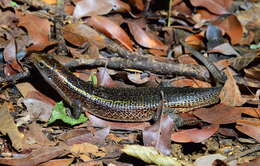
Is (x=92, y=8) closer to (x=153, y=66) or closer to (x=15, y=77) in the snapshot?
(x=153, y=66)

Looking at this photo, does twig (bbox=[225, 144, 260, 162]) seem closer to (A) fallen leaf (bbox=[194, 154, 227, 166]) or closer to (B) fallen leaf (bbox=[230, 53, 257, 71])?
(A) fallen leaf (bbox=[194, 154, 227, 166])

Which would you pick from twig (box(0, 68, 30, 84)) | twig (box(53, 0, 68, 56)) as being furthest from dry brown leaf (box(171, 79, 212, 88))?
twig (box(0, 68, 30, 84))

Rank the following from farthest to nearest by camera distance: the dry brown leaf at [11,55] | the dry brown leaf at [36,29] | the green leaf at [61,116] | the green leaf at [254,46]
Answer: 1. the green leaf at [254,46]
2. the dry brown leaf at [36,29]
3. the dry brown leaf at [11,55]
4. the green leaf at [61,116]

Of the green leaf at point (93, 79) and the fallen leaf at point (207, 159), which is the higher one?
the green leaf at point (93, 79)

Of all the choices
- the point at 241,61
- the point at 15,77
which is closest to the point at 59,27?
the point at 15,77

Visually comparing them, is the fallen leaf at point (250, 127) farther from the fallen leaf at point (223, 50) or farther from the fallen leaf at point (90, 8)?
the fallen leaf at point (90, 8)

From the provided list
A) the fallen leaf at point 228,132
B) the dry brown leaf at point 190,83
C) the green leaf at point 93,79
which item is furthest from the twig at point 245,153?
the green leaf at point 93,79

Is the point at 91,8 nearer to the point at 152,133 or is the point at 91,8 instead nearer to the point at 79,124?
the point at 79,124

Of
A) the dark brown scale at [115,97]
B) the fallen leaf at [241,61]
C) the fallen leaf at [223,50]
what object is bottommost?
the dark brown scale at [115,97]
